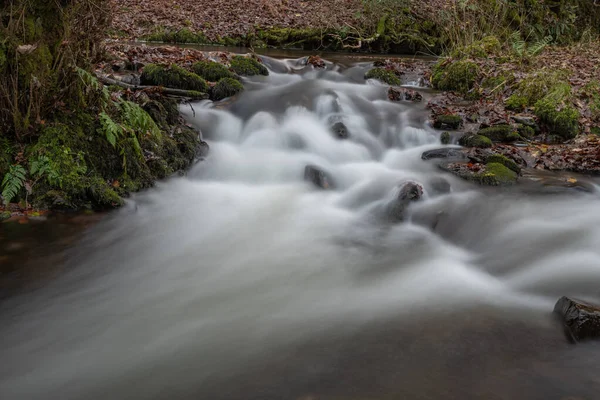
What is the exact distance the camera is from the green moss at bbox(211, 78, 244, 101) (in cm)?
830

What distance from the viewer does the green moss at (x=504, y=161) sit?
667cm

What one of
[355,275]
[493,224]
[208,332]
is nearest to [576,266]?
[493,224]

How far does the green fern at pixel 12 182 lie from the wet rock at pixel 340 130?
4750 millimetres

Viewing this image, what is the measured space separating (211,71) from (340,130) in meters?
2.82

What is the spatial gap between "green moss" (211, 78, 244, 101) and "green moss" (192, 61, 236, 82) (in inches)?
13.8

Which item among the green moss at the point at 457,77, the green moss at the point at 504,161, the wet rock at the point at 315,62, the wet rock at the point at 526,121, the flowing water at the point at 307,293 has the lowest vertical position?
the flowing water at the point at 307,293

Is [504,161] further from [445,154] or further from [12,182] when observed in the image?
[12,182]

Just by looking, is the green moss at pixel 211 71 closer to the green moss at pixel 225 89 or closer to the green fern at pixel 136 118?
the green moss at pixel 225 89

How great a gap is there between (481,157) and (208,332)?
512 centimetres

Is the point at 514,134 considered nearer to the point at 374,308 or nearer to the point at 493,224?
the point at 493,224

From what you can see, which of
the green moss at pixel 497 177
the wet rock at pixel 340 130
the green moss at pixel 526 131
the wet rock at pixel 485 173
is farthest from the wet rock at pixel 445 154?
the green moss at pixel 526 131

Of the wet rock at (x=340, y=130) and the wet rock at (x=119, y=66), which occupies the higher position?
the wet rock at (x=119, y=66)

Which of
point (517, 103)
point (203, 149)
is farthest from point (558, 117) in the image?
point (203, 149)

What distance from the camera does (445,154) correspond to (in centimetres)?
730
